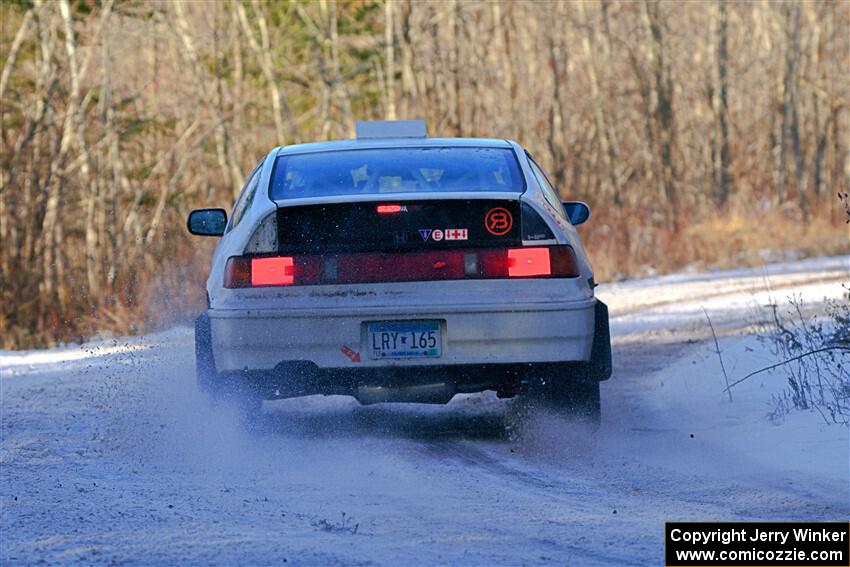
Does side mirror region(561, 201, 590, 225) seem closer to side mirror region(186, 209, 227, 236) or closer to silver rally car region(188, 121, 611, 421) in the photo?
silver rally car region(188, 121, 611, 421)

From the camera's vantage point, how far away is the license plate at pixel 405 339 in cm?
721

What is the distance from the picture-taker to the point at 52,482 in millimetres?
6531

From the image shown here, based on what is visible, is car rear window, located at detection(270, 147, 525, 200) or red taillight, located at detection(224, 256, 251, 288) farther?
car rear window, located at detection(270, 147, 525, 200)

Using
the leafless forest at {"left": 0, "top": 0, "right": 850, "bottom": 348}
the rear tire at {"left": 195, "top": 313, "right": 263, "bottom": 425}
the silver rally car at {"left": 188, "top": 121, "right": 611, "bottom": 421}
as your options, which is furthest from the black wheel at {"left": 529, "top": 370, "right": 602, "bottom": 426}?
the leafless forest at {"left": 0, "top": 0, "right": 850, "bottom": 348}

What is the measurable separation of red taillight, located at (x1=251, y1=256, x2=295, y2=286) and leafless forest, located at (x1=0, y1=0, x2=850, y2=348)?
352 inches

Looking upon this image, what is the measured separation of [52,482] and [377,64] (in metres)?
23.1

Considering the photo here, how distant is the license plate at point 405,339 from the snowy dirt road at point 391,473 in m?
0.52

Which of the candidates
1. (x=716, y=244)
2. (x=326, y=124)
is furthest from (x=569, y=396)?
(x=326, y=124)

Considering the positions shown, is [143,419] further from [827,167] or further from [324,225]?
[827,167]

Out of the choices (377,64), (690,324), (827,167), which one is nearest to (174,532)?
(690,324)

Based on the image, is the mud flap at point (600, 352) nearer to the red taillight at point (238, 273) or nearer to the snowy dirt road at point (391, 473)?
the snowy dirt road at point (391, 473)

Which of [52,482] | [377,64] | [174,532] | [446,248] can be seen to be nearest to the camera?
[174,532]

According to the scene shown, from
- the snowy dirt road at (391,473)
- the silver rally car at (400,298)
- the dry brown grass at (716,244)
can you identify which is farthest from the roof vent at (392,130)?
the dry brown grass at (716,244)

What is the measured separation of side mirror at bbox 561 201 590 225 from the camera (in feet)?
28.6
